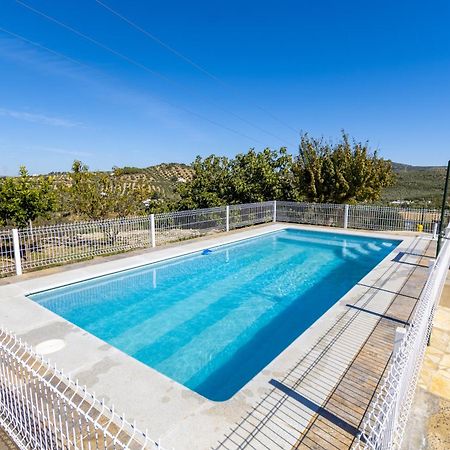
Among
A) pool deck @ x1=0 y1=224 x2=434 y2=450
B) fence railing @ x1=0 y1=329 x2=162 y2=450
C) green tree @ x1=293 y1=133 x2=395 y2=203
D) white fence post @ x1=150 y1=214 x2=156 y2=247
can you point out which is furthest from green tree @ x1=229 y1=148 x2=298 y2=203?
fence railing @ x1=0 y1=329 x2=162 y2=450

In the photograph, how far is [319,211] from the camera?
16125mm

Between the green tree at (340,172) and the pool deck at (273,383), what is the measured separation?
33.0 ft

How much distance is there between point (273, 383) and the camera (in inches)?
153

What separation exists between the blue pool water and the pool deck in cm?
91

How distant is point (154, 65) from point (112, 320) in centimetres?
1812

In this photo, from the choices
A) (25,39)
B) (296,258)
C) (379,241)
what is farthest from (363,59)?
(25,39)

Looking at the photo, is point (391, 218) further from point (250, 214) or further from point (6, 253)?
point (6, 253)

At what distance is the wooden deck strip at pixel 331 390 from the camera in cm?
301

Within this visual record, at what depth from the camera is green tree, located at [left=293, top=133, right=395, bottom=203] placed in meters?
15.9

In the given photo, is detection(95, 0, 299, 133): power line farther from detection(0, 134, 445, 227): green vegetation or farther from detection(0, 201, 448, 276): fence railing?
detection(0, 201, 448, 276): fence railing

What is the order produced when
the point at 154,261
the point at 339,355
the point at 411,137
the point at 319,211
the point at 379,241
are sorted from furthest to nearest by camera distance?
the point at 411,137, the point at 319,211, the point at 379,241, the point at 154,261, the point at 339,355

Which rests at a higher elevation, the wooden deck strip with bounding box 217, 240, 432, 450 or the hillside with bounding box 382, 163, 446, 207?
the hillside with bounding box 382, 163, 446, 207

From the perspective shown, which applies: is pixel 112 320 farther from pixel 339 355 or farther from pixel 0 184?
pixel 0 184

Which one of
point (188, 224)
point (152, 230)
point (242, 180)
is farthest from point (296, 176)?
point (152, 230)
